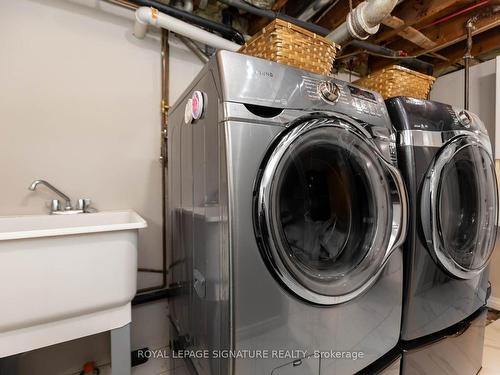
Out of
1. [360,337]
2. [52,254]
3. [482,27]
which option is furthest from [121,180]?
[482,27]

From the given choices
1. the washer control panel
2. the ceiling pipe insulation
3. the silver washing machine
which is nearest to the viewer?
the silver washing machine

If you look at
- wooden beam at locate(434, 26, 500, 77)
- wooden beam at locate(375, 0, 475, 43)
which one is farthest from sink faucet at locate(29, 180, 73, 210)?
wooden beam at locate(434, 26, 500, 77)

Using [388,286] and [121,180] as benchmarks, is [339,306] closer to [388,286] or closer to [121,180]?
[388,286]

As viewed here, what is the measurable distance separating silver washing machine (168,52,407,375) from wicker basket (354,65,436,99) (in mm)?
496

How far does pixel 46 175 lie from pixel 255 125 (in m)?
1.18

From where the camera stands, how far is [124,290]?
92cm

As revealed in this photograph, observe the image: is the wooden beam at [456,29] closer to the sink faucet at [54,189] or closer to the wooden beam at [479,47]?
the wooden beam at [479,47]

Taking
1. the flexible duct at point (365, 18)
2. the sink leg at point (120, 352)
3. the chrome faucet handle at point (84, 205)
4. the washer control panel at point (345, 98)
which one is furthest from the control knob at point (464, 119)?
the chrome faucet handle at point (84, 205)

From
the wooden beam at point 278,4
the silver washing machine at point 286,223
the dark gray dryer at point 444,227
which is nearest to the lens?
the silver washing machine at point 286,223

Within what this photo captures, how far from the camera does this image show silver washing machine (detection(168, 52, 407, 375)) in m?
0.67

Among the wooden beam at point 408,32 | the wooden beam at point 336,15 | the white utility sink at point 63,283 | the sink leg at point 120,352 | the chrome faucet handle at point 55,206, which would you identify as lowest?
the sink leg at point 120,352

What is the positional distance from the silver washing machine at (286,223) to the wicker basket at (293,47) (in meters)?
0.15

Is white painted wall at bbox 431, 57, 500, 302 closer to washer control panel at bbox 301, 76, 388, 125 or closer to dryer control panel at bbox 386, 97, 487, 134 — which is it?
dryer control panel at bbox 386, 97, 487, 134

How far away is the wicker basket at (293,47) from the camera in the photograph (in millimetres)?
887
